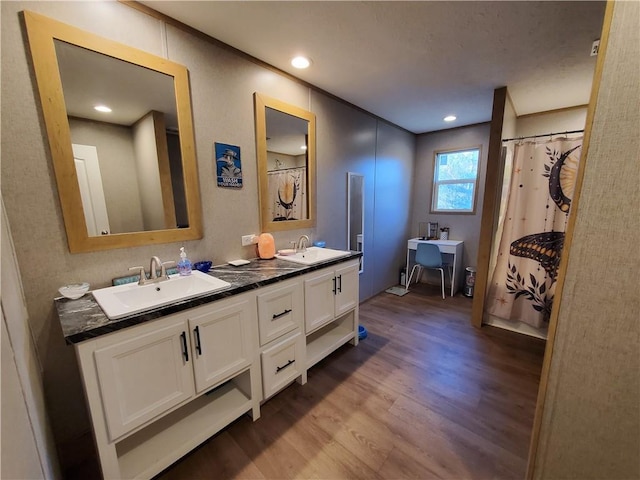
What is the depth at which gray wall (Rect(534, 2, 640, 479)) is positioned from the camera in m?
0.68

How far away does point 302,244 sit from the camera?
2432mm

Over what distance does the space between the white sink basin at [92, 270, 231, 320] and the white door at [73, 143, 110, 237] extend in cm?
35

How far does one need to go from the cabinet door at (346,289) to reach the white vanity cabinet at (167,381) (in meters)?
0.83

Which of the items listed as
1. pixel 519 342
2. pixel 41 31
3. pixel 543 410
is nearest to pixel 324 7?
pixel 41 31

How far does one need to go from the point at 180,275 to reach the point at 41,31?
132cm

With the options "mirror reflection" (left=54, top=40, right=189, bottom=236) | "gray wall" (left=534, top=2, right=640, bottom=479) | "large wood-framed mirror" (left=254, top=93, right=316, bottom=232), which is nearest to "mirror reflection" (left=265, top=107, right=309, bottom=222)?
"large wood-framed mirror" (left=254, top=93, right=316, bottom=232)

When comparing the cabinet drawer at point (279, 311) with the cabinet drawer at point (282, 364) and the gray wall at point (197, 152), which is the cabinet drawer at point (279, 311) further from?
the gray wall at point (197, 152)

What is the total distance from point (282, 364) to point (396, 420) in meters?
0.81

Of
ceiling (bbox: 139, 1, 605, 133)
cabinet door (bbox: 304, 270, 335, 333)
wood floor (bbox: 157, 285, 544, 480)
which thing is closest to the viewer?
wood floor (bbox: 157, 285, 544, 480)

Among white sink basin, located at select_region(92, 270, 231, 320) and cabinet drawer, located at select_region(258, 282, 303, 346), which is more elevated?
white sink basin, located at select_region(92, 270, 231, 320)

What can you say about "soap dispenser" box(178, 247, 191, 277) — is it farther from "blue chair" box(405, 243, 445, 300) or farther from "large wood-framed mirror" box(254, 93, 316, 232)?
"blue chair" box(405, 243, 445, 300)

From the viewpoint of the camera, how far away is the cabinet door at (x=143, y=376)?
104cm

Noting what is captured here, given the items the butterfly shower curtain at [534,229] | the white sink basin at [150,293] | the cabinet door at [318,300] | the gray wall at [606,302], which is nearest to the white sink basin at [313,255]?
the cabinet door at [318,300]

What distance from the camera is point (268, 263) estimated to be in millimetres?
1951
